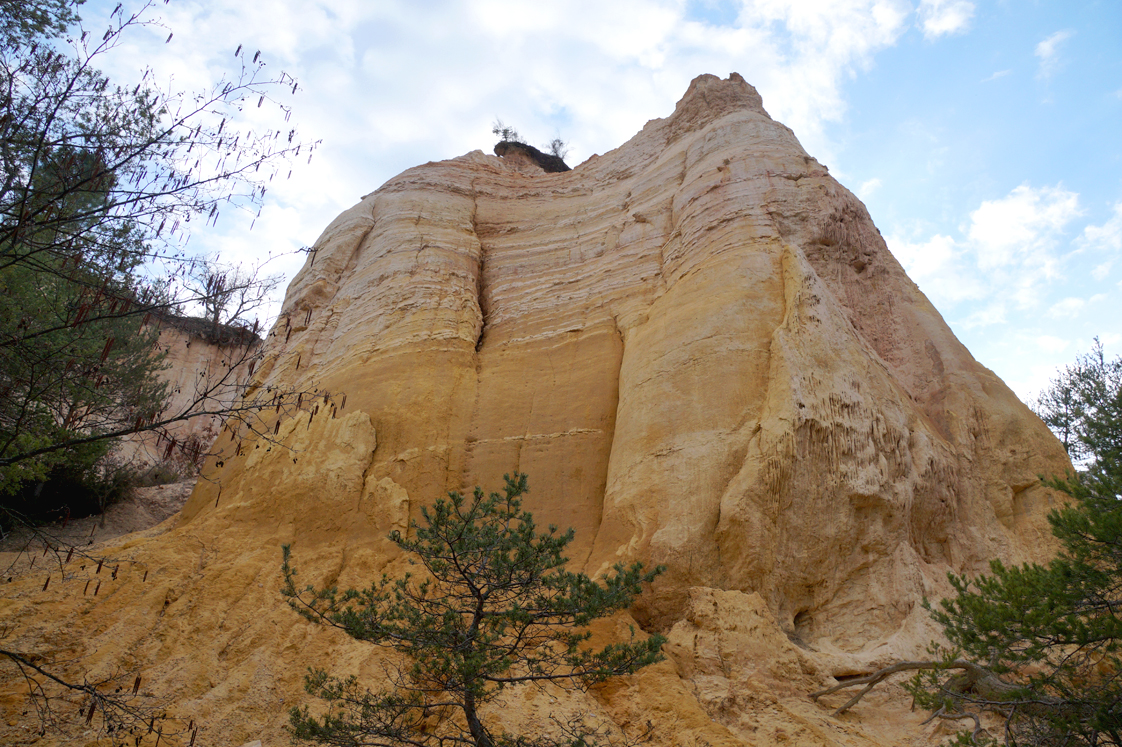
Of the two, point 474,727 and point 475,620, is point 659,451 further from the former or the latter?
point 474,727

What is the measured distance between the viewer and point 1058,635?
7.54 meters

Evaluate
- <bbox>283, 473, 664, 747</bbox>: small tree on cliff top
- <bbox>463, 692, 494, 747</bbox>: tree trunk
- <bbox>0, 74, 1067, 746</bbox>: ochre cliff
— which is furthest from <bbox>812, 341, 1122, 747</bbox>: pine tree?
<bbox>463, 692, 494, 747</bbox>: tree trunk

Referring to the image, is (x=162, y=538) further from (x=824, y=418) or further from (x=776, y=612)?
(x=824, y=418)

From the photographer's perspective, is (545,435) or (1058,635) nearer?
(1058,635)

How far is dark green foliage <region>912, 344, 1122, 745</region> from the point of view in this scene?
23.0 ft

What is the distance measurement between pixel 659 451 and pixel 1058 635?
16.8ft

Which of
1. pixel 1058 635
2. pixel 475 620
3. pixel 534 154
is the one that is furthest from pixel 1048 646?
pixel 534 154

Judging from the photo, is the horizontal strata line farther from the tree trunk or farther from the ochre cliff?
the tree trunk

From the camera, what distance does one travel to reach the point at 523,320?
15.1m

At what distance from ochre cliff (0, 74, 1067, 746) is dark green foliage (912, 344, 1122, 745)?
0.98m

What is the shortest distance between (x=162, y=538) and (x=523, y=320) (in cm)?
762

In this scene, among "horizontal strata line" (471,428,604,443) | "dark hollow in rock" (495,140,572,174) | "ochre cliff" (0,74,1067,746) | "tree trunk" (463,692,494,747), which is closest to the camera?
"tree trunk" (463,692,494,747)

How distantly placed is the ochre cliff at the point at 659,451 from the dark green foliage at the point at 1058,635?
980mm

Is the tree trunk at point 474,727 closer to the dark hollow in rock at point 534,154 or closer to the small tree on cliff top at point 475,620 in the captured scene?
the small tree on cliff top at point 475,620
